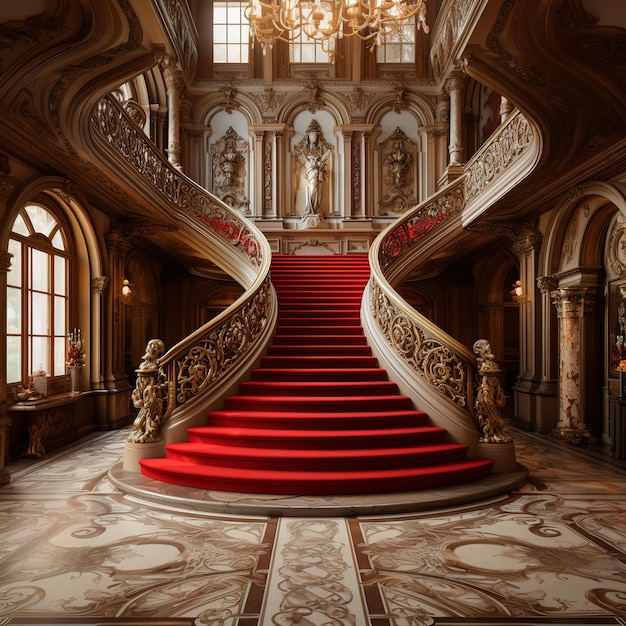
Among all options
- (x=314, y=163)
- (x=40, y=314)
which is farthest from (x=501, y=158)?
(x=40, y=314)

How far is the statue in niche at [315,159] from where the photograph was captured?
40.9 ft

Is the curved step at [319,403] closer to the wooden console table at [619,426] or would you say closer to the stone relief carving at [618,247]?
the wooden console table at [619,426]

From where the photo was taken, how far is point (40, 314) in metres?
7.14

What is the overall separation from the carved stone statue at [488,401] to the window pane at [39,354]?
17.4 feet

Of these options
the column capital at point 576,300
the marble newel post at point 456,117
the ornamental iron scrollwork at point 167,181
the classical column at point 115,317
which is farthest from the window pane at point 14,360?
the marble newel post at point 456,117

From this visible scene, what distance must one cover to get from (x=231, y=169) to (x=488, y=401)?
29.9 feet

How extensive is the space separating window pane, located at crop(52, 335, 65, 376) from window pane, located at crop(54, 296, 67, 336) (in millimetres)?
110

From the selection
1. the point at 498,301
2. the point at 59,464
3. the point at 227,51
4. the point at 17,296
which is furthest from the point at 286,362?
the point at 227,51

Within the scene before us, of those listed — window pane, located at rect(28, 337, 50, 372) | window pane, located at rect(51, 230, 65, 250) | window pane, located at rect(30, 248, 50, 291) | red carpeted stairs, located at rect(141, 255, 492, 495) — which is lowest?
red carpeted stairs, located at rect(141, 255, 492, 495)

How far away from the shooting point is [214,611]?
273 cm

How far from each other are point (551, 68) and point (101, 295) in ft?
22.0

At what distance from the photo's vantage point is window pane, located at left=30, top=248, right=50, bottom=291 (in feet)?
22.8

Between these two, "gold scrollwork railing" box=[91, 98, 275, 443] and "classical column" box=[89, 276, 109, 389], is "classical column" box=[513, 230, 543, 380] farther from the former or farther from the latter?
"classical column" box=[89, 276, 109, 389]

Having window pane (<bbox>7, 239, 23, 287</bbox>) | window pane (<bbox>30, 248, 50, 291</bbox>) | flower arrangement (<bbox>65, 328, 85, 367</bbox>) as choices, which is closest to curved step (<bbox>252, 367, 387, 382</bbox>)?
flower arrangement (<bbox>65, 328, 85, 367</bbox>)
